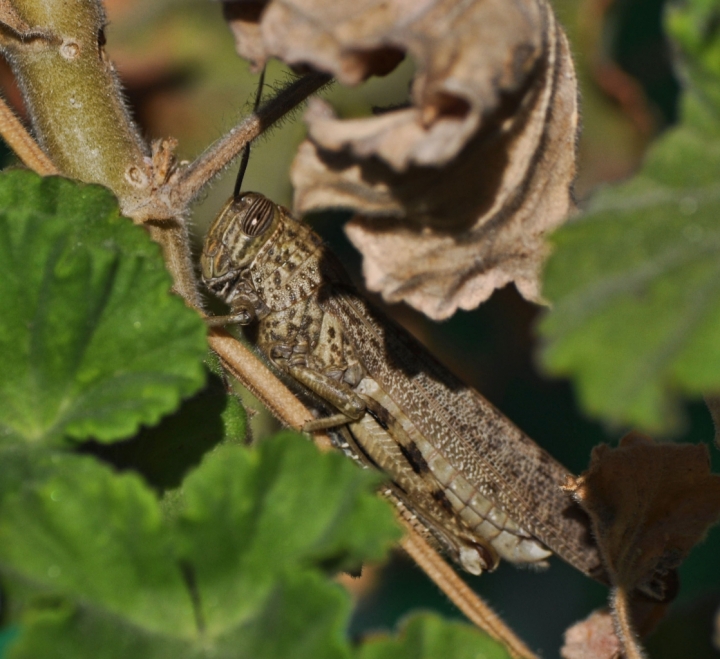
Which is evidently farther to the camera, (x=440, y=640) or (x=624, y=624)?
(x=624, y=624)

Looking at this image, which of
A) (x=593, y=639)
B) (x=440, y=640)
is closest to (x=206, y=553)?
(x=440, y=640)

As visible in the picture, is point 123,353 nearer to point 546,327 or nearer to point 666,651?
point 546,327

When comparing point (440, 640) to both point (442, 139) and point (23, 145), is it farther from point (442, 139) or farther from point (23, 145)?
point (23, 145)

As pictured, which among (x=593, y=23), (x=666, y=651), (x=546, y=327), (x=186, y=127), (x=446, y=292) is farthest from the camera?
(x=186, y=127)

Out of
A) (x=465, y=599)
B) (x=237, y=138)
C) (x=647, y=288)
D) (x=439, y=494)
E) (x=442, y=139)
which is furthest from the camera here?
(x=439, y=494)

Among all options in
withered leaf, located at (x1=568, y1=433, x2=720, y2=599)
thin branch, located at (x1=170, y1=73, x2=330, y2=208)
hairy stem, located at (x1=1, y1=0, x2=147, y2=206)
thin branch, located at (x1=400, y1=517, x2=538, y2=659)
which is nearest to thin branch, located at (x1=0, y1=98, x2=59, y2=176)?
hairy stem, located at (x1=1, y1=0, x2=147, y2=206)

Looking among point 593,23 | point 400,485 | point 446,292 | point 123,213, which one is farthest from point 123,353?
point 593,23
